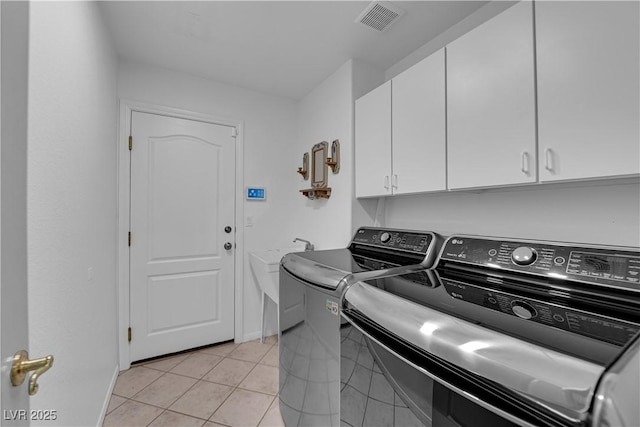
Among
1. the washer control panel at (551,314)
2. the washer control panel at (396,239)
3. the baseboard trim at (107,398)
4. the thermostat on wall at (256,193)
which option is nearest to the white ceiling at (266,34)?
the thermostat on wall at (256,193)

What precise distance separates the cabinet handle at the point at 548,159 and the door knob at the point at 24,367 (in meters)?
1.51

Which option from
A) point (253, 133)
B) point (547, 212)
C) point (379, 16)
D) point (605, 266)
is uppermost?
point (379, 16)

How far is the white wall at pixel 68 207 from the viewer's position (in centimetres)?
82

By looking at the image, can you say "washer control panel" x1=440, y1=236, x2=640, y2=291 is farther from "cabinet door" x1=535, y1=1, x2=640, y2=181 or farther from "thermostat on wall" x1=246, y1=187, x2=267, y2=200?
"thermostat on wall" x1=246, y1=187, x2=267, y2=200

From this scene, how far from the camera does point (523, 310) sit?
77cm

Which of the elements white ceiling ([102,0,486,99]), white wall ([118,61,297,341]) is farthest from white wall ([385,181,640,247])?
white wall ([118,61,297,341])

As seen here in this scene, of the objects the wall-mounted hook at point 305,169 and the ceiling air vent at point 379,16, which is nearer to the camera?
the ceiling air vent at point 379,16

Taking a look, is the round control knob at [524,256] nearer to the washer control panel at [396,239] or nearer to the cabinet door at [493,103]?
the cabinet door at [493,103]

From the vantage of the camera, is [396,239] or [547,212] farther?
[396,239]

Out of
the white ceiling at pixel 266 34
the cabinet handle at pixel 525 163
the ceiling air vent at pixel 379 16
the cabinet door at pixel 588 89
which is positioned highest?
the white ceiling at pixel 266 34

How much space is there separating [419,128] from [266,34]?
1247mm

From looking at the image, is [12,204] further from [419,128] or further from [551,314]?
[419,128]

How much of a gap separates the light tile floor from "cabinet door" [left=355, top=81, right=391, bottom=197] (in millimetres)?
1574

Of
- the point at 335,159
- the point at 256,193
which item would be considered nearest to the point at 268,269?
the point at 256,193
